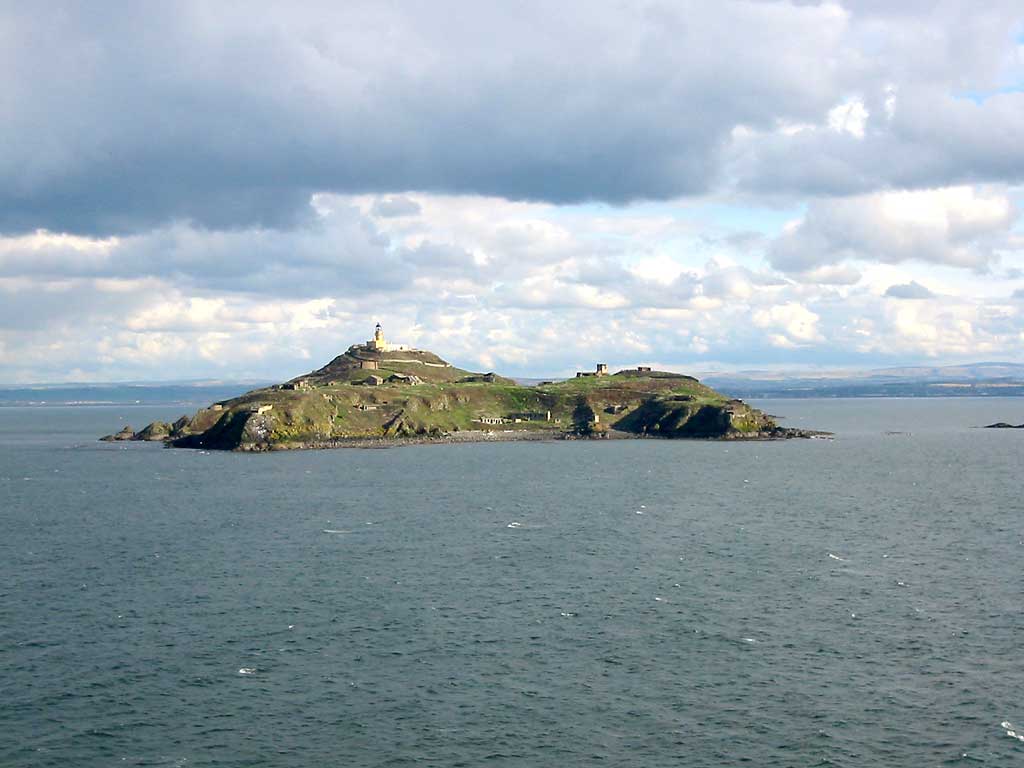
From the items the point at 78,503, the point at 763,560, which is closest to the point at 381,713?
the point at 763,560

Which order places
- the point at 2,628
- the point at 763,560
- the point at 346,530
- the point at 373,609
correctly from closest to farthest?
the point at 2,628
the point at 373,609
the point at 763,560
the point at 346,530

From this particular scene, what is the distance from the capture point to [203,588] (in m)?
73.9

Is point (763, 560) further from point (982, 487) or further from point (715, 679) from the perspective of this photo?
point (982, 487)

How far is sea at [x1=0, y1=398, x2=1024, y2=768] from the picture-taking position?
1790 inches

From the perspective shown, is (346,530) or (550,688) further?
(346,530)

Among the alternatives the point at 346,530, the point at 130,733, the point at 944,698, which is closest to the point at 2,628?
the point at 130,733

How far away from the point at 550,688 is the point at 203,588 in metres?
32.7

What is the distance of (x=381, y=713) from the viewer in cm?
4844

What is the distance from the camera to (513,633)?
61.3m

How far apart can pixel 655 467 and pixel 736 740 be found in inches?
4814

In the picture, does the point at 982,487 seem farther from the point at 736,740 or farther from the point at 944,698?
the point at 736,740

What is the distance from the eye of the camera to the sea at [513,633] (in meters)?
45.5

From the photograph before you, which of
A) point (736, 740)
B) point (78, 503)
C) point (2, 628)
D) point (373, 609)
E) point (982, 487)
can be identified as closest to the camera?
point (736, 740)

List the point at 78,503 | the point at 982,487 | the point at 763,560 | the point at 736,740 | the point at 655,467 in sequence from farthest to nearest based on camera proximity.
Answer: the point at 655,467
the point at 982,487
the point at 78,503
the point at 763,560
the point at 736,740
